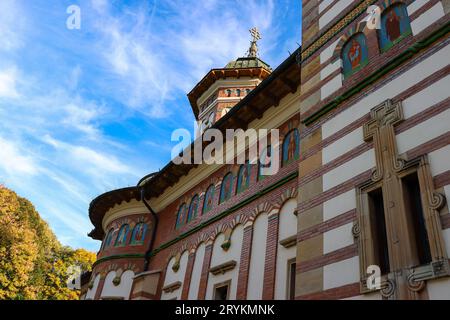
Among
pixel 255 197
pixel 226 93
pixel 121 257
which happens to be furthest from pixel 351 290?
pixel 226 93

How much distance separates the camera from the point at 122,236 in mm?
18297

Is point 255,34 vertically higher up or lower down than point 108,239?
higher up

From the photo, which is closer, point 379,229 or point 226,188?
point 379,229

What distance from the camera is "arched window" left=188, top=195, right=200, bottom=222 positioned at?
15.0m

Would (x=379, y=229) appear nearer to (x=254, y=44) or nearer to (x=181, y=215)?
(x=181, y=215)

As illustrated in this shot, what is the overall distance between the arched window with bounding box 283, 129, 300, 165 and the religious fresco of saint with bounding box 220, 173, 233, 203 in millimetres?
2579

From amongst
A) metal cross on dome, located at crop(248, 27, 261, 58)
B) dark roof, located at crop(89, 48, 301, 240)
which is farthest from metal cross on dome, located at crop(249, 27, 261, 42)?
dark roof, located at crop(89, 48, 301, 240)

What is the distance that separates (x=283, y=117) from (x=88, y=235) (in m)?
15.3

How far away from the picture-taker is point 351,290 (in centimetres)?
607

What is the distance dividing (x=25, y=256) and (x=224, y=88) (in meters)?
16.9

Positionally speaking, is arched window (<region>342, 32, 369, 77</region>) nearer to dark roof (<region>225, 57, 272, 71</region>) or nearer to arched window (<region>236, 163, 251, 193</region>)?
arched window (<region>236, 163, 251, 193</region>)

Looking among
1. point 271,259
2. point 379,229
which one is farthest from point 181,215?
point 379,229
